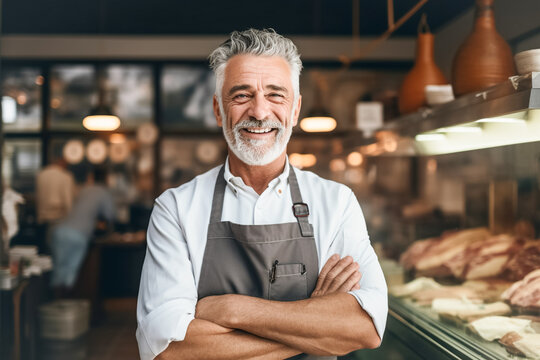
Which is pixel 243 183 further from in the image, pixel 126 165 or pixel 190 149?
pixel 126 165

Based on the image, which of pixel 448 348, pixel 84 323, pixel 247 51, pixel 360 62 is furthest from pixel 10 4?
pixel 448 348

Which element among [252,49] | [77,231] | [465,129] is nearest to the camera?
[252,49]

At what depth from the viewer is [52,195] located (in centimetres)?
645

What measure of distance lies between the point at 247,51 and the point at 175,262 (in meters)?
0.67

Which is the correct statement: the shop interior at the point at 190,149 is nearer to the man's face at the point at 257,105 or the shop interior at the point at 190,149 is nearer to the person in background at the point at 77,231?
the person in background at the point at 77,231

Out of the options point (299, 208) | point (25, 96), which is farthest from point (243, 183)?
point (25, 96)

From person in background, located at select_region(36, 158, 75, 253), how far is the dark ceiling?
1.74 m

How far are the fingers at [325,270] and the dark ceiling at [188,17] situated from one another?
4657 millimetres

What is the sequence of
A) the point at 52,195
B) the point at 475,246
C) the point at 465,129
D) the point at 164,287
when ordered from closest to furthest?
1. the point at 164,287
2. the point at 465,129
3. the point at 475,246
4. the point at 52,195

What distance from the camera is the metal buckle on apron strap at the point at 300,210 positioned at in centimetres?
167

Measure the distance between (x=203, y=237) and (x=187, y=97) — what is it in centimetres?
577

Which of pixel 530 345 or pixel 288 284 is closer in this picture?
pixel 288 284

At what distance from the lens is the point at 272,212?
1704mm

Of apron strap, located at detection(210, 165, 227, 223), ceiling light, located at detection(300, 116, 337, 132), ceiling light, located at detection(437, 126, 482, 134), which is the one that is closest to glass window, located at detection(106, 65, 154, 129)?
A: ceiling light, located at detection(300, 116, 337, 132)
